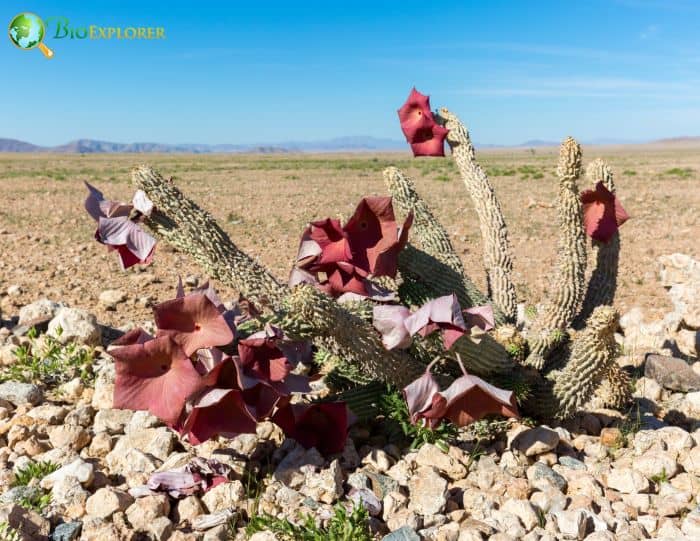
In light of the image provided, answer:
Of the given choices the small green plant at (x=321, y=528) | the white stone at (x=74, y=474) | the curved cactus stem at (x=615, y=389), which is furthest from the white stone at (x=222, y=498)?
the curved cactus stem at (x=615, y=389)

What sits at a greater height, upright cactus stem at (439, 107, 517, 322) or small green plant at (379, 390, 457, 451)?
upright cactus stem at (439, 107, 517, 322)

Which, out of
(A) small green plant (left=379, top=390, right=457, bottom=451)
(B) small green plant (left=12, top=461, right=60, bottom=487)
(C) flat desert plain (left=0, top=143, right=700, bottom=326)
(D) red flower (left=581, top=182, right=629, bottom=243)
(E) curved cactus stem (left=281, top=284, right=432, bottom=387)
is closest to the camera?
(E) curved cactus stem (left=281, top=284, right=432, bottom=387)

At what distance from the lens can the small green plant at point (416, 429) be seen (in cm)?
279

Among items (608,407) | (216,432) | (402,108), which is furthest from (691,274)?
(216,432)

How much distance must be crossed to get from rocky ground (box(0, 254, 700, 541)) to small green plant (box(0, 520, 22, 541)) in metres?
0.03

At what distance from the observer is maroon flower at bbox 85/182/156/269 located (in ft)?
8.14

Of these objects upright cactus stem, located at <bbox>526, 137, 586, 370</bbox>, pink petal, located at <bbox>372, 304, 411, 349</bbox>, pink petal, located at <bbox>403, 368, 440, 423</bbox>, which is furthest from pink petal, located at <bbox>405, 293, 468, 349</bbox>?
upright cactus stem, located at <bbox>526, 137, 586, 370</bbox>

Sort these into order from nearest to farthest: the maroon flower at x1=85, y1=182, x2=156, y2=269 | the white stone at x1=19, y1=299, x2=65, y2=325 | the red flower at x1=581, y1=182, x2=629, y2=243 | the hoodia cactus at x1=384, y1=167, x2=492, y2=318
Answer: the maroon flower at x1=85, y1=182, x2=156, y2=269 → the hoodia cactus at x1=384, y1=167, x2=492, y2=318 → the red flower at x1=581, y1=182, x2=629, y2=243 → the white stone at x1=19, y1=299, x2=65, y2=325

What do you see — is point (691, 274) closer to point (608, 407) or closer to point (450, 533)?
point (608, 407)

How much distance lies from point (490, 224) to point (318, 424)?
59.7 inches

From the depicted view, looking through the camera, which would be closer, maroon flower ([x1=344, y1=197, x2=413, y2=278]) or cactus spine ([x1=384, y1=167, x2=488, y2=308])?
maroon flower ([x1=344, y1=197, x2=413, y2=278])

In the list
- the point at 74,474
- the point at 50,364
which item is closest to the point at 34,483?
the point at 74,474

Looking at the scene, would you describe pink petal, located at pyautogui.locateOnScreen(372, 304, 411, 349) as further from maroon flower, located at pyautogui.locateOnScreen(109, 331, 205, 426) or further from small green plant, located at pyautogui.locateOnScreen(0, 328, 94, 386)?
small green plant, located at pyautogui.locateOnScreen(0, 328, 94, 386)

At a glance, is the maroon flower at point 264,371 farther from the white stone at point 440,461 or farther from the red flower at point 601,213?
A: the red flower at point 601,213
